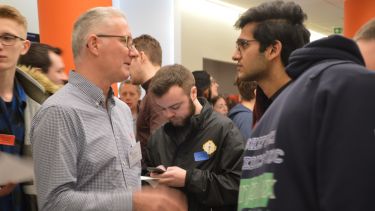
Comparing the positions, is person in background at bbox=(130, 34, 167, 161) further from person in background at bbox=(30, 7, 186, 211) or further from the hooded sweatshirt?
the hooded sweatshirt

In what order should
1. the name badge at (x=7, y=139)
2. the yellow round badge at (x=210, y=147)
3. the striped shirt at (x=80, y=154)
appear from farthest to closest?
the yellow round badge at (x=210, y=147), the name badge at (x=7, y=139), the striped shirt at (x=80, y=154)

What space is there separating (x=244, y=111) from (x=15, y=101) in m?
1.66

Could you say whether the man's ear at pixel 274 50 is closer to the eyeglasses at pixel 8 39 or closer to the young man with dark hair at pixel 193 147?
the young man with dark hair at pixel 193 147

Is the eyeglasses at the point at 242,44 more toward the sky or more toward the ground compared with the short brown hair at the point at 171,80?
more toward the sky

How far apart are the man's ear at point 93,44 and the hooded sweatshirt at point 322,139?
2.95 feet

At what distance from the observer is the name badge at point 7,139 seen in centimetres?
175

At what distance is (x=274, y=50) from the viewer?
182 cm

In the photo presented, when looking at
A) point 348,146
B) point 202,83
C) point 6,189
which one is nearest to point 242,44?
point 348,146

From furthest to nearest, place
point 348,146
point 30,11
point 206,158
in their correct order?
point 30,11, point 206,158, point 348,146

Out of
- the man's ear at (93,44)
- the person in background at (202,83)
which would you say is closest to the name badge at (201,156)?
the man's ear at (93,44)

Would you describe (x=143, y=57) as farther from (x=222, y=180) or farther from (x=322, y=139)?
(x=322, y=139)

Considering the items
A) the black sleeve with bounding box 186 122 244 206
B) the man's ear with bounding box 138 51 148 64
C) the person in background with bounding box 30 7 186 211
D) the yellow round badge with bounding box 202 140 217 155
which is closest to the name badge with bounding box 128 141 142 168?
the person in background with bounding box 30 7 186 211

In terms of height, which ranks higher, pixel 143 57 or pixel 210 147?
pixel 143 57

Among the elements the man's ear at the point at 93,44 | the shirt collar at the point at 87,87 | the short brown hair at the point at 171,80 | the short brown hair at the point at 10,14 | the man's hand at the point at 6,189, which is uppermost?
the short brown hair at the point at 10,14
